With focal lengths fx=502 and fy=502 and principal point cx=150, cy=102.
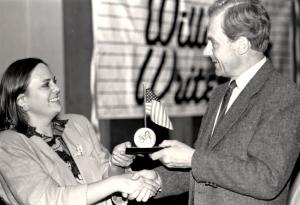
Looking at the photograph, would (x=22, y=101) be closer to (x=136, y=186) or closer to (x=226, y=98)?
(x=136, y=186)

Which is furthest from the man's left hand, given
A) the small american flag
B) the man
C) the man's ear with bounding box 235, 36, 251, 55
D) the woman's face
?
the woman's face

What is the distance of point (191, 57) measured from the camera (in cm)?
581

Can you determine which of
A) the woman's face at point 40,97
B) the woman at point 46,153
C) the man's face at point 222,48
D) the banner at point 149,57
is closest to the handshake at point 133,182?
the woman at point 46,153

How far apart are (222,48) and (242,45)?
0.38 ft

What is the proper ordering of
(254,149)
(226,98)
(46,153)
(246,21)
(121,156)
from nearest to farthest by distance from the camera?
1. (254,149)
2. (246,21)
3. (226,98)
4. (46,153)
5. (121,156)

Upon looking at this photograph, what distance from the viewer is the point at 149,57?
5363mm

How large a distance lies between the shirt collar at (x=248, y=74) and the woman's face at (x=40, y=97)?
1158 mm

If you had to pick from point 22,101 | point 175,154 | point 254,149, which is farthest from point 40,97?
point 254,149

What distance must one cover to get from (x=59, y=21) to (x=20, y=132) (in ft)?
6.16

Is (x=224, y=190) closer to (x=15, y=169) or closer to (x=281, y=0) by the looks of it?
(x=15, y=169)

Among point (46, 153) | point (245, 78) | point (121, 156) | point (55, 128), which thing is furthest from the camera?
point (55, 128)

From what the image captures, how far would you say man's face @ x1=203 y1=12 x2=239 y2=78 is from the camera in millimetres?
2627

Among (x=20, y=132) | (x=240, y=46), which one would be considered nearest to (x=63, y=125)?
(x=20, y=132)

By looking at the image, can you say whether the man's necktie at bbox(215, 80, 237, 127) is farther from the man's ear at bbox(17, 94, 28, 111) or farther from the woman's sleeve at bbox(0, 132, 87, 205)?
the man's ear at bbox(17, 94, 28, 111)
